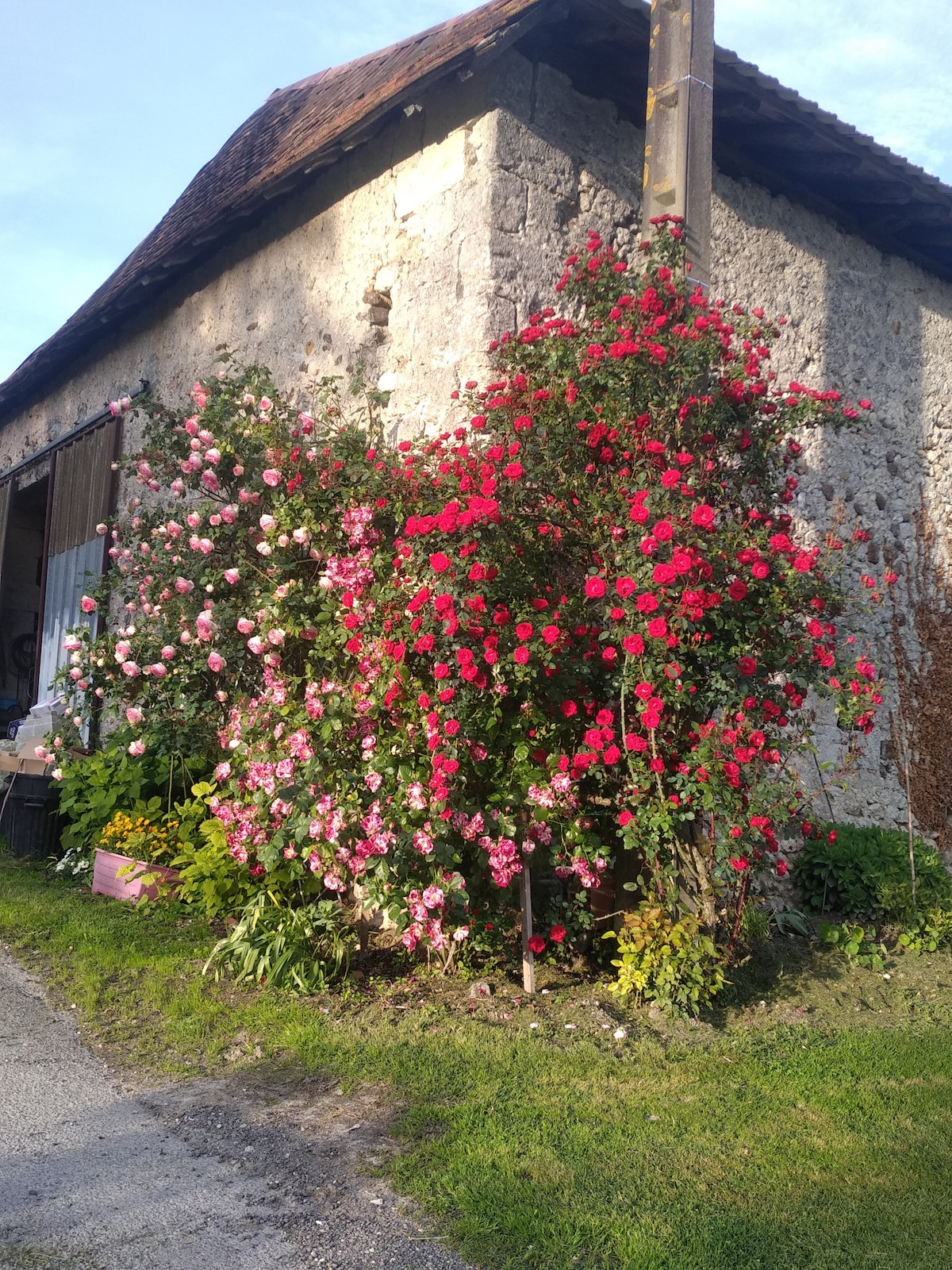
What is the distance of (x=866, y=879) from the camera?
16.2ft

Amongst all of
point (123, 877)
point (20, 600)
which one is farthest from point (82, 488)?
point (123, 877)

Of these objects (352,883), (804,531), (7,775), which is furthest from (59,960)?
(804,531)

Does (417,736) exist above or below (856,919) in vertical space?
above

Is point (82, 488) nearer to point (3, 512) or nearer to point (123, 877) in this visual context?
point (3, 512)

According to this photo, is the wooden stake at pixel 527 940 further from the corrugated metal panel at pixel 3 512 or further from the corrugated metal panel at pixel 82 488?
the corrugated metal panel at pixel 3 512

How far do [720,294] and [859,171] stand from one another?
1089 millimetres

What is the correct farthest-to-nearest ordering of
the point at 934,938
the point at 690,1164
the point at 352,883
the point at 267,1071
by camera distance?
the point at 934,938, the point at 352,883, the point at 267,1071, the point at 690,1164

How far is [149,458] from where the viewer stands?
17.5ft

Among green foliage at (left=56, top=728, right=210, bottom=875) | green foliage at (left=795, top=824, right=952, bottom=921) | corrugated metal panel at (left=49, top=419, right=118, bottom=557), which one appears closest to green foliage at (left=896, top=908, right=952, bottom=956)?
green foliage at (left=795, top=824, right=952, bottom=921)

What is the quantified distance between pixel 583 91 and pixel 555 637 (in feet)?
10.4

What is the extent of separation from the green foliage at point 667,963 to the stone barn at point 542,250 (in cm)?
223

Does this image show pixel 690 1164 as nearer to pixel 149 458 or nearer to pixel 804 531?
pixel 804 531

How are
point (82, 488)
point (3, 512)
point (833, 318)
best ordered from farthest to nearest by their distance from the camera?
point (3, 512) → point (82, 488) → point (833, 318)

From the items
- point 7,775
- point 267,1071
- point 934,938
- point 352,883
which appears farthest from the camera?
point 7,775
